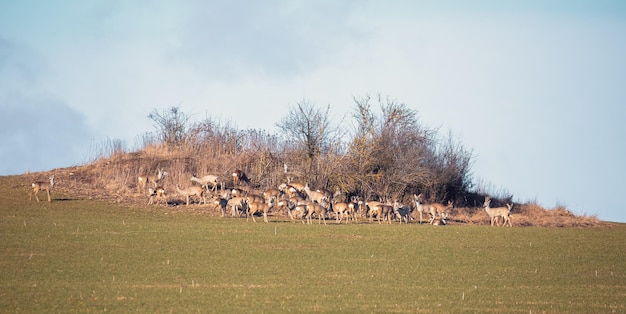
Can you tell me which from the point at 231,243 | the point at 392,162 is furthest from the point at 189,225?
the point at 392,162

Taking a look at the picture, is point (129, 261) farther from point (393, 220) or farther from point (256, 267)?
point (393, 220)

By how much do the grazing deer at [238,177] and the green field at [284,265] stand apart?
5.91 meters

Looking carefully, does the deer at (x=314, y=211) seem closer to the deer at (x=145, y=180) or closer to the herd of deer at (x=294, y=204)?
the herd of deer at (x=294, y=204)

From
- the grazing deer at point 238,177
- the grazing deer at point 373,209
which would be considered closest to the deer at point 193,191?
the grazing deer at point 238,177

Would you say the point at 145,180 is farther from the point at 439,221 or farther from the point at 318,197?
the point at 439,221

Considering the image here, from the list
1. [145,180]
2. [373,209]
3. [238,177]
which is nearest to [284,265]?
[373,209]

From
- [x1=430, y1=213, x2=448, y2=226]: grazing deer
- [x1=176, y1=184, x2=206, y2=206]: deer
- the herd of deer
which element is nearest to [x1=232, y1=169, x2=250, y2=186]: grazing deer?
the herd of deer

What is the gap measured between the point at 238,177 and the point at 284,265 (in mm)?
17554

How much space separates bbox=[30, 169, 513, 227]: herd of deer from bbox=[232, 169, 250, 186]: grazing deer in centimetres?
5

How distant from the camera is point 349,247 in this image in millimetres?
→ 25609

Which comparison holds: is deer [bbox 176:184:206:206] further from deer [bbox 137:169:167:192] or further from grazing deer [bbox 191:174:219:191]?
deer [bbox 137:169:167:192]

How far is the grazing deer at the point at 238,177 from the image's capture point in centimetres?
3900

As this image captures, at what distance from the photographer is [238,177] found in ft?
128

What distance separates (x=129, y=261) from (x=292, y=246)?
5646mm
